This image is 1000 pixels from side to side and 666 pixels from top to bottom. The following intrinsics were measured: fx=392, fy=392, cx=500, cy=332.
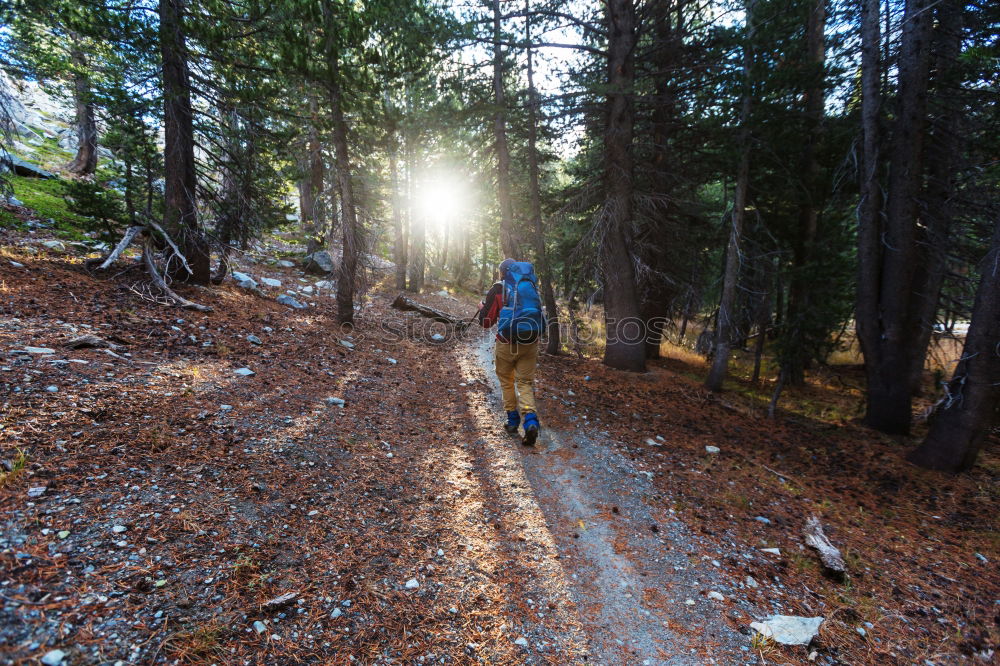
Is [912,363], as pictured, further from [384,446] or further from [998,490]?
[384,446]

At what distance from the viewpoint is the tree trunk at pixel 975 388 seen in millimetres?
5906

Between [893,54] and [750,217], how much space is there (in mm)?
4005

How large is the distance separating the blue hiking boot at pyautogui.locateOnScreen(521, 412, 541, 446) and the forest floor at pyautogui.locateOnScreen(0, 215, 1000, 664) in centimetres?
26

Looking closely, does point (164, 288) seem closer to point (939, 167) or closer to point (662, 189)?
point (662, 189)

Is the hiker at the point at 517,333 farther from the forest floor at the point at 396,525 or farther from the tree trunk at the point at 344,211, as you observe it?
the tree trunk at the point at 344,211

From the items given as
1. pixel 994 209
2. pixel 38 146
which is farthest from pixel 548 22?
pixel 38 146

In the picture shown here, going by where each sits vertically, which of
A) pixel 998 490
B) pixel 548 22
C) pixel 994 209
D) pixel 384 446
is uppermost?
pixel 548 22

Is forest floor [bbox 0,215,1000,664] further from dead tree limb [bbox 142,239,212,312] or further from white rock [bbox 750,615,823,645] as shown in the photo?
dead tree limb [bbox 142,239,212,312]

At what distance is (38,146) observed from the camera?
19625 millimetres

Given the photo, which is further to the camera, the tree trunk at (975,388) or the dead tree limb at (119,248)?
the dead tree limb at (119,248)

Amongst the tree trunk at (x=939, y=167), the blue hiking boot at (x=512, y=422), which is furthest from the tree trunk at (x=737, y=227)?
the blue hiking boot at (x=512, y=422)

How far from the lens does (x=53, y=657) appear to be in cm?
195

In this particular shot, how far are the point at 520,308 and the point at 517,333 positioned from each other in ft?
1.28

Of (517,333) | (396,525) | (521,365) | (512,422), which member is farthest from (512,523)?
(517,333)
